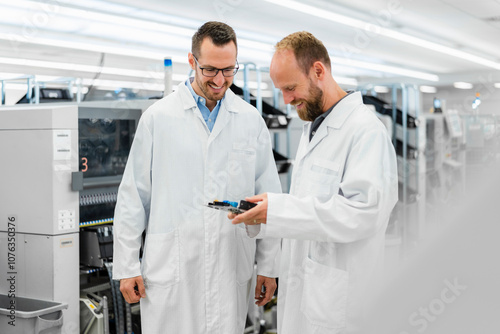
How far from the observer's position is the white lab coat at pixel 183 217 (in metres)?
1.90

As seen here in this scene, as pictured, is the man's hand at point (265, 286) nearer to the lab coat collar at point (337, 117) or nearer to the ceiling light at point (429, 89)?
the lab coat collar at point (337, 117)

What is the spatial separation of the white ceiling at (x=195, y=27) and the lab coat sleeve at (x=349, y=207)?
6005 mm

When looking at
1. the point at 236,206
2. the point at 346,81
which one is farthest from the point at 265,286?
the point at 346,81

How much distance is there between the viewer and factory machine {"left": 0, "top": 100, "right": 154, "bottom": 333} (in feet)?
7.80

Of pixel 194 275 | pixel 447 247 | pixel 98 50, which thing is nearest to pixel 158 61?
pixel 98 50

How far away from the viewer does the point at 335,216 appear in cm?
145

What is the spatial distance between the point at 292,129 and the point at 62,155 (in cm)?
304

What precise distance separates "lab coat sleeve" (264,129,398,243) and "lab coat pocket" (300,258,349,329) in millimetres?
151

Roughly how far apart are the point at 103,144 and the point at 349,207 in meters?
2.05

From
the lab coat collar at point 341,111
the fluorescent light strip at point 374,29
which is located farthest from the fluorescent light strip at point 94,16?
the lab coat collar at point 341,111

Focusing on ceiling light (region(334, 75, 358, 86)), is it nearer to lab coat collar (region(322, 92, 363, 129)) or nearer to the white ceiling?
the white ceiling

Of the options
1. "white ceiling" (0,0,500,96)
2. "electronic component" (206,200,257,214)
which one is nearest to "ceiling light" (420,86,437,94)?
"white ceiling" (0,0,500,96)

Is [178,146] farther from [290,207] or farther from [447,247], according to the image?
[447,247]

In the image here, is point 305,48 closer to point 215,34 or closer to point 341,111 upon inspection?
point 341,111
